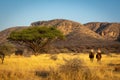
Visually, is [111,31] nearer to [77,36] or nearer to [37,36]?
[77,36]

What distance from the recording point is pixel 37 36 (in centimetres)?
5703

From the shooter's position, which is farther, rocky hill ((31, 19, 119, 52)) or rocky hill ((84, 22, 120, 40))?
rocky hill ((84, 22, 120, 40))

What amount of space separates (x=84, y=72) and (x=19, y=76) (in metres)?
3.17

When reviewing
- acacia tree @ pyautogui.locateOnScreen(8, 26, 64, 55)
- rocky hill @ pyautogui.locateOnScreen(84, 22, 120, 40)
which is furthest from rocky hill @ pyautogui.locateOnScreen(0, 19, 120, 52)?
acacia tree @ pyautogui.locateOnScreen(8, 26, 64, 55)

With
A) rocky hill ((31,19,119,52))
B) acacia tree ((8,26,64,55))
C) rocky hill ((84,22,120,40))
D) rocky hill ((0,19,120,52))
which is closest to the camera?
acacia tree ((8,26,64,55))

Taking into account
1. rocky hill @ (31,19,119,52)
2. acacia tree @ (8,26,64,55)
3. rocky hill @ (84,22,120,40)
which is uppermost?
acacia tree @ (8,26,64,55)

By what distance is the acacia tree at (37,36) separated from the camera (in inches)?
2237

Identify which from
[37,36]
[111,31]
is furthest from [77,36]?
[37,36]

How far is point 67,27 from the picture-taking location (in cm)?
14400

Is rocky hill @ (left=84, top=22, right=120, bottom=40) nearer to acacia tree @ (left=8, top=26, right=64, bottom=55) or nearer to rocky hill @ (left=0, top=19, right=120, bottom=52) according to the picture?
rocky hill @ (left=0, top=19, right=120, bottom=52)

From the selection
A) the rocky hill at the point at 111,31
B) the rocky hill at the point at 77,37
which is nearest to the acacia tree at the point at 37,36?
the rocky hill at the point at 77,37

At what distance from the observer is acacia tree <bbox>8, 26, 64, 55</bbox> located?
5681cm

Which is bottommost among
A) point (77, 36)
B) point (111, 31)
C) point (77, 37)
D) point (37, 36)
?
point (111, 31)

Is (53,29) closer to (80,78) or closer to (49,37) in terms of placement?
(49,37)
